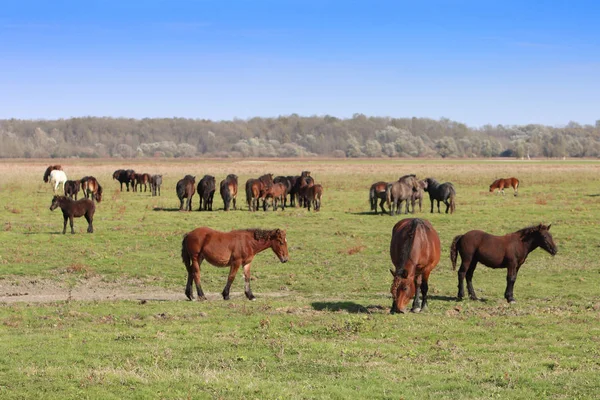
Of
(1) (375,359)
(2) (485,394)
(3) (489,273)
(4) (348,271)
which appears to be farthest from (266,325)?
(3) (489,273)

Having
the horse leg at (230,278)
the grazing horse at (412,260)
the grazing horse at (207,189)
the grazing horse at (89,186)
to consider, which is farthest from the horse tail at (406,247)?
the grazing horse at (89,186)

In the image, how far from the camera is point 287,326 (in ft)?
38.7

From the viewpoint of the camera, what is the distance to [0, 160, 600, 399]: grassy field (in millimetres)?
8680

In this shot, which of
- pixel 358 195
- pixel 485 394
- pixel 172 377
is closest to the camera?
pixel 485 394

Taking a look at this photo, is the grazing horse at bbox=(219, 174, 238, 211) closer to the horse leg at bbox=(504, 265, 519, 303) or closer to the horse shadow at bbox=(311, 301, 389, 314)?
the horse shadow at bbox=(311, 301, 389, 314)

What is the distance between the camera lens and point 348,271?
19516 mm

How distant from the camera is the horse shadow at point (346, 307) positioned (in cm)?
1349

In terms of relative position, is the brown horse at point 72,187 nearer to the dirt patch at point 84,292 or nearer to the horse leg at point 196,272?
the dirt patch at point 84,292

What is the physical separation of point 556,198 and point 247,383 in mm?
35382

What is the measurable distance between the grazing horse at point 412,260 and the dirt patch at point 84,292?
3.93 m

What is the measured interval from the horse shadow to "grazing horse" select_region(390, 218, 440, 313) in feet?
2.24

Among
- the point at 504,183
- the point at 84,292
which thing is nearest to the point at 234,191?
the point at 84,292

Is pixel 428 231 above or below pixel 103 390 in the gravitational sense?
above

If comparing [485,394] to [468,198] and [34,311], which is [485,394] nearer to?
[34,311]
